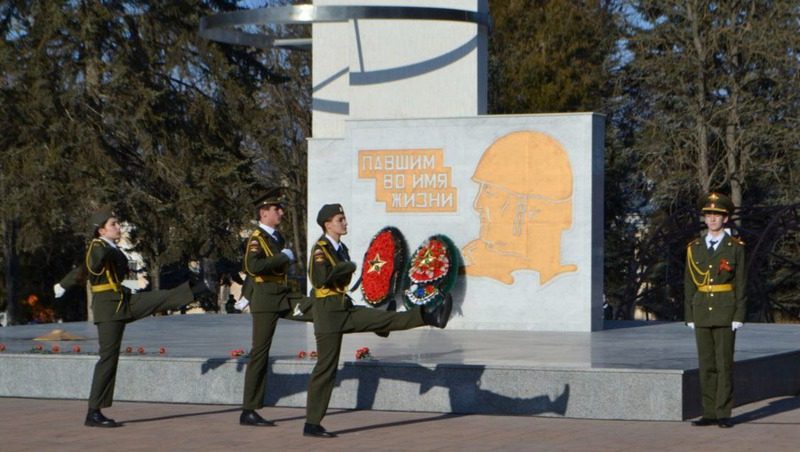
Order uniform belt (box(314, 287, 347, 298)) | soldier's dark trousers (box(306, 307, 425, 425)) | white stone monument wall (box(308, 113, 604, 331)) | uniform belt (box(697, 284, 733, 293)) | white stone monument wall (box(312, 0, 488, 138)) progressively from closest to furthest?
1. soldier's dark trousers (box(306, 307, 425, 425))
2. uniform belt (box(314, 287, 347, 298))
3. uniform belt (box(697, 284, 733, 293))
4. white stone monument wall (box(308, 113, 604, 331))
5. white stone monument wall (box(312, 0, 488, 138))

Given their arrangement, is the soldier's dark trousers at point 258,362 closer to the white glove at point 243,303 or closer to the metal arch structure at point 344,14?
the white glove at point 243,303

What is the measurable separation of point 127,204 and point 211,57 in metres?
4.72

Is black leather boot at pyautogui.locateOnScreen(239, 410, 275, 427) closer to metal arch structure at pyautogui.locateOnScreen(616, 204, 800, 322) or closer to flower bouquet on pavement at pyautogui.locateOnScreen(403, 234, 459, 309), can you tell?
flower bouquet on pavement at pyautogui.locateOnScreen(403, 234, 459, 309)

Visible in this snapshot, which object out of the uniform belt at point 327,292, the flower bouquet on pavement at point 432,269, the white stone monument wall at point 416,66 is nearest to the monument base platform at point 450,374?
the uniform belt at point 327,292

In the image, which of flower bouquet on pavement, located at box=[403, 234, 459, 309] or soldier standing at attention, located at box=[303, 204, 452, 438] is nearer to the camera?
soldier standing at attention, located at box=[303, 204, 452, 438]

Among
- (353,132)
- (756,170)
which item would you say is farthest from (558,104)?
(353,132)

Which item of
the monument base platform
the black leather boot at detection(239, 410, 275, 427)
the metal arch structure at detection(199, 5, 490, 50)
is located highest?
the metal arch structure at detection(199, 5, 490, 50)

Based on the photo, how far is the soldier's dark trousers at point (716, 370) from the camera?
11.9m

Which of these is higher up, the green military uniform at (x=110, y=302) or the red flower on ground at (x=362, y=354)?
the green military uniform at (x=110, y=302)

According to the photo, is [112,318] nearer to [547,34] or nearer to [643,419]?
[643,419]

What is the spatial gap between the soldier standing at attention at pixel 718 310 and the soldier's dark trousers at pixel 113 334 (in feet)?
13.6

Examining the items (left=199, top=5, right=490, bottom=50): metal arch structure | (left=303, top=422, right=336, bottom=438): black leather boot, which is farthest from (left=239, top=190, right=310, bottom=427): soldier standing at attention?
(left=199, top=5, right=490, bottom=50): metal arch structure

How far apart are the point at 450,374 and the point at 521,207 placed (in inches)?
256

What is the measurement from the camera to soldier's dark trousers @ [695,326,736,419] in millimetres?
11859
